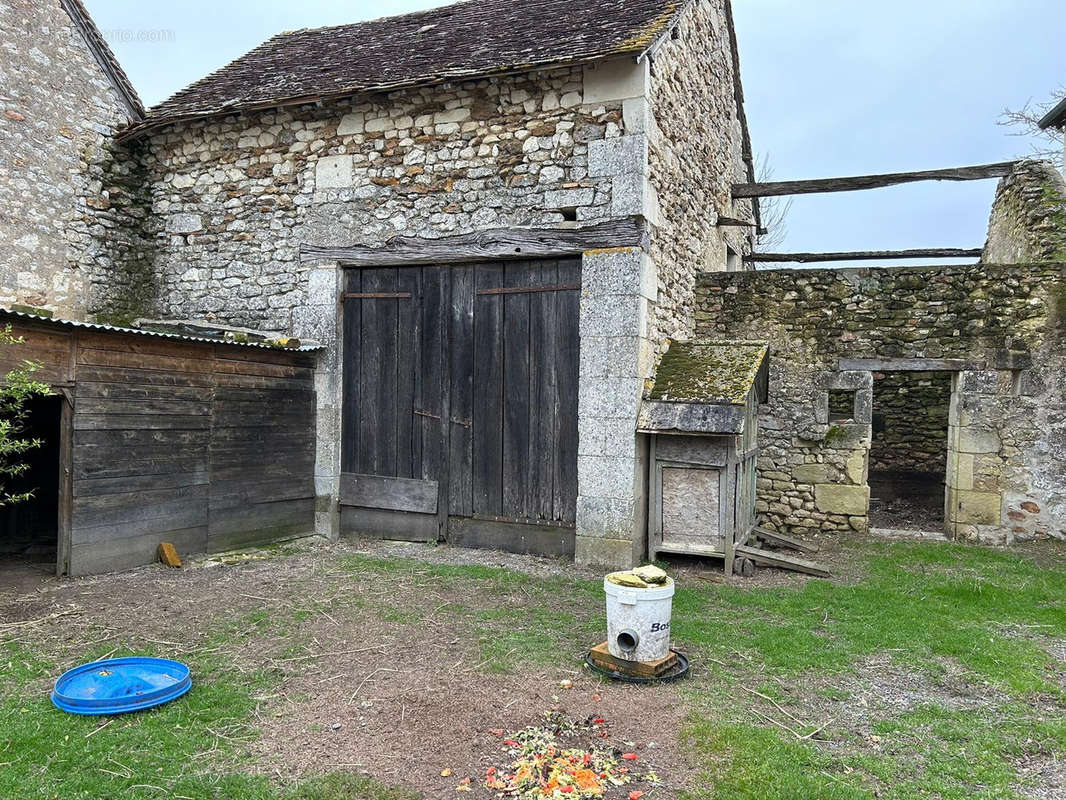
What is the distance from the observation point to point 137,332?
6094 millimetres

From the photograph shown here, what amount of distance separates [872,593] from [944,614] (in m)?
0.58

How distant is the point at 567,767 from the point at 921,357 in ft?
22.6

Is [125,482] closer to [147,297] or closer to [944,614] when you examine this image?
[147,297]

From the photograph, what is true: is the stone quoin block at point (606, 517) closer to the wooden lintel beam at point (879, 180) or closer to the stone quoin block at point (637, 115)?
the stone quoin block at point (637, 115)

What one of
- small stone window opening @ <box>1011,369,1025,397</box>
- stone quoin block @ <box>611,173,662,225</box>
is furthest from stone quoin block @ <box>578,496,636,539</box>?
small stone window opening @ <box>1011,369,1025,397</box>

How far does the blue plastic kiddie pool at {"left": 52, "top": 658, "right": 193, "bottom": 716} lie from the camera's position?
3.55 metres

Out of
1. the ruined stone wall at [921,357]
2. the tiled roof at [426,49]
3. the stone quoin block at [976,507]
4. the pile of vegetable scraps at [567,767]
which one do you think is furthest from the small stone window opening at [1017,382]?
the pile of vegetable scraps at [567,767]

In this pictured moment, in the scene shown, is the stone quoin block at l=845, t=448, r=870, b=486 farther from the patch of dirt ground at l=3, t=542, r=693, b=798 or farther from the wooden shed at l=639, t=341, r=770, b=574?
the patch of dirt ground at l=3, t=542, r=693, b=798

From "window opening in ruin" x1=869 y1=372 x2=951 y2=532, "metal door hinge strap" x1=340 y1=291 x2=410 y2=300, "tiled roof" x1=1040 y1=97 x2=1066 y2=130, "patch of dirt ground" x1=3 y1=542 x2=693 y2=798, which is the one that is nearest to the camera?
"patch of dirt ground" x1=3 y1=542 x2=693 y2=798

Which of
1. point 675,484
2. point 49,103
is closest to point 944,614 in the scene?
point 675,484

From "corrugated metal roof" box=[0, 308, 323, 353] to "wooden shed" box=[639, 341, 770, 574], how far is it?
3.75 m

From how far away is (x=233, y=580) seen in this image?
6.18 meters

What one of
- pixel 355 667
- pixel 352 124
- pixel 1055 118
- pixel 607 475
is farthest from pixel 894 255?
pixel 355 667

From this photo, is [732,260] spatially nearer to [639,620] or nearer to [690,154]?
[690,154]
